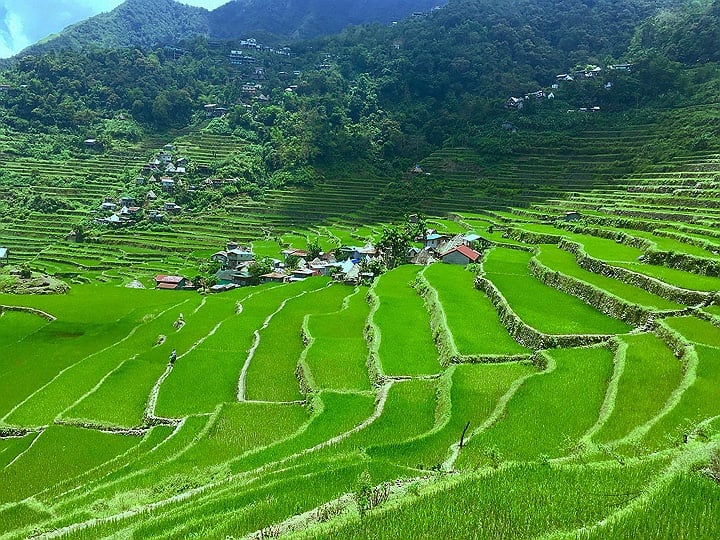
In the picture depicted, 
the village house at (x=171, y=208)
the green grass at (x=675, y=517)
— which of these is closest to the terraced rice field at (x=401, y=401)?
the green grass at (x=675, y=517)

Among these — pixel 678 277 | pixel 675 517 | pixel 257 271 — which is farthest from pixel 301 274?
pixel 675 517

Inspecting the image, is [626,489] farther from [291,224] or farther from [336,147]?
[336,147]

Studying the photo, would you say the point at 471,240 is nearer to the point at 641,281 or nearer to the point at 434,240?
the point at 434,240

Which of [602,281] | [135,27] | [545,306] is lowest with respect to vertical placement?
[545,306]

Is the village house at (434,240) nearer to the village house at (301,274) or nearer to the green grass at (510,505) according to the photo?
the village house at (301,274)

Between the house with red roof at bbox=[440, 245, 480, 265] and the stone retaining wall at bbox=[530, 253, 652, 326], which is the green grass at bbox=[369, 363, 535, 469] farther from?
the house with red roof at bbox=[440, 245, 480, 265]

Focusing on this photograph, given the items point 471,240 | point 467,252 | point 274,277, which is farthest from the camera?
point 274,277
